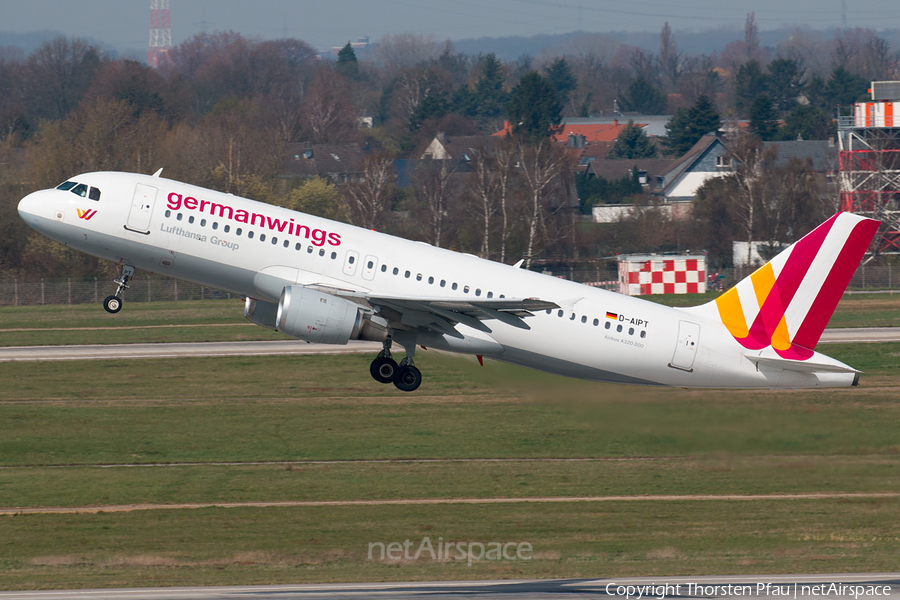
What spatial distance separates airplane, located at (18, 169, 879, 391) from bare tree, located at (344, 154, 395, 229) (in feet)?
233

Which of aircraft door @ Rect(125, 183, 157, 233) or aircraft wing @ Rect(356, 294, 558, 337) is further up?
aircraft door @ Rect(125, 183, 157, 233)

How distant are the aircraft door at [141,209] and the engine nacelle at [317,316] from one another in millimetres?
4921

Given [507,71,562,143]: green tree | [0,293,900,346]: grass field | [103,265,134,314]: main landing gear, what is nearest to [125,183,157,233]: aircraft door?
[103,265,134,314]: main landing gear

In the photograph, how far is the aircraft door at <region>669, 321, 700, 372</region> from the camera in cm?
3675

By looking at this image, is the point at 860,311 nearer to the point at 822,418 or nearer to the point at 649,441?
the point at 649,441

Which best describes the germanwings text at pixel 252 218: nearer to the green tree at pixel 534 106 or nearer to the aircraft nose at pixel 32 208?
the aircraft nose at pixel 32 208

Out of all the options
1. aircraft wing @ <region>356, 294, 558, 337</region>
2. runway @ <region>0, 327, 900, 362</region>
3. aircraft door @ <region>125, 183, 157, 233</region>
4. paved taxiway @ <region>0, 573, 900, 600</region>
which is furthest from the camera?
runway @ <region>0, 327, 900, 362</region>

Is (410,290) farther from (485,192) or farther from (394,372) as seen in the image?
(485,192)

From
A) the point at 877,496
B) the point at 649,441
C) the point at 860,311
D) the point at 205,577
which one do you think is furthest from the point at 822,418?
the point at 860,311

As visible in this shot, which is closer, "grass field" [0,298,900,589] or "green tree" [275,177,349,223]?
"grass field" [0,298,900,589]

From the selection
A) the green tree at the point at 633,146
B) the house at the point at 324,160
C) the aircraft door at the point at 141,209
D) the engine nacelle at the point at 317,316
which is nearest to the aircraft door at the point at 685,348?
the engine nacelle at the point at 317,316

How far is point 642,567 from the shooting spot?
131 ft

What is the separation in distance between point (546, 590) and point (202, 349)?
40.2 metres

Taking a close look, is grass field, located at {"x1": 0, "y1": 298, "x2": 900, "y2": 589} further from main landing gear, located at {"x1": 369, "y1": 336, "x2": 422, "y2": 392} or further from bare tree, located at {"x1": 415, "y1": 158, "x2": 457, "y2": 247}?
bare tree, located at {"x1": 415, "y1": 158, "x2": 457, "y2": 247}
